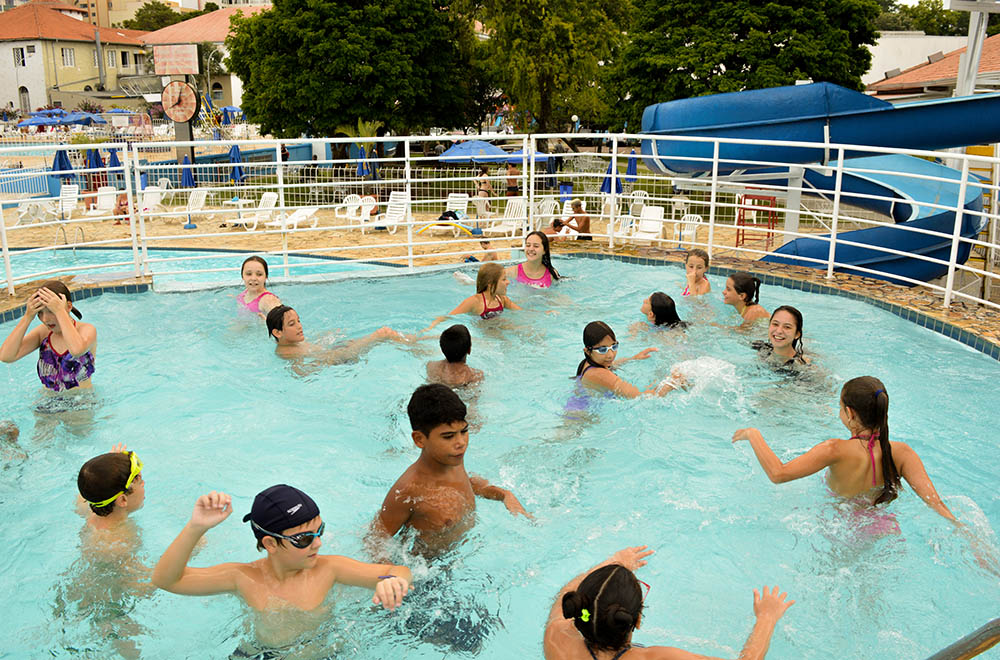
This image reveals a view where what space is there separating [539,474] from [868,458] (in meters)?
2.41

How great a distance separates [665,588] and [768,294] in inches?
273

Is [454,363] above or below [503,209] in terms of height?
below

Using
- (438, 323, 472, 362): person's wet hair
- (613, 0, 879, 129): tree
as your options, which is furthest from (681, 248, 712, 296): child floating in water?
(613, 0, 879, 129): tree

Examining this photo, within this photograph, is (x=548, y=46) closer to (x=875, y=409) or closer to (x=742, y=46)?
(x=742, y=46)

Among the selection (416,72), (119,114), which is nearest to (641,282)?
(416,72)

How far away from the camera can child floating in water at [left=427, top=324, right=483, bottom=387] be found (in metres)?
6.70

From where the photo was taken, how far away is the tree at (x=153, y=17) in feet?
386

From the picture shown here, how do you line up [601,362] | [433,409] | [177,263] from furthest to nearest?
1. [177,263]
2. [601,362]
3. [433,409]

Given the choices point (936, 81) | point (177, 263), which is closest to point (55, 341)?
point (177, 263)

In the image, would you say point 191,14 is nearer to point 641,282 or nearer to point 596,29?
point 596,29

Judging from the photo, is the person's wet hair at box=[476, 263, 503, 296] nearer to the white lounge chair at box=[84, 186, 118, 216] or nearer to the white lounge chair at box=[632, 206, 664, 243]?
the white lounge chair at box=[632, 206, 664, 243]

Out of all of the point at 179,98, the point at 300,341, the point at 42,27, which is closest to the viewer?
the point at 300,341

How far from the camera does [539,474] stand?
6.19 meters

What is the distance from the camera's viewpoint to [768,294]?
35.9 feet
